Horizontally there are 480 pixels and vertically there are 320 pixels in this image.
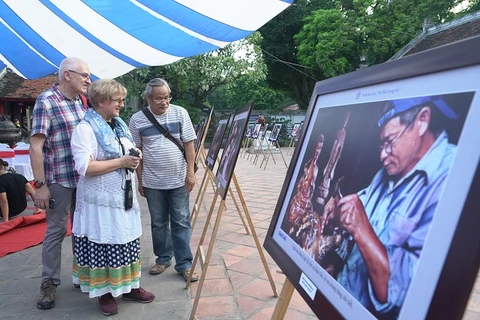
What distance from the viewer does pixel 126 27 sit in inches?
182

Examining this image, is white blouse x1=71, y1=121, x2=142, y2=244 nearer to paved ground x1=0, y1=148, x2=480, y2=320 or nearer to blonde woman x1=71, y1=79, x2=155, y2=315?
blonde woman x1=71, y1=79, x2=155, y2=315

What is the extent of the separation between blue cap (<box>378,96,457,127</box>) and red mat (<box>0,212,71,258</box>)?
13.7 feet

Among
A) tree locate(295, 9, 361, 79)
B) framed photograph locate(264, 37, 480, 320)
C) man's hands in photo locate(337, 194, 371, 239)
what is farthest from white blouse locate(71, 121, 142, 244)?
tree locate(295, 9, 361, 79)

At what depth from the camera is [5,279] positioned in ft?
10.6

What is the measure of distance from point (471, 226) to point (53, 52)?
18.9 feet

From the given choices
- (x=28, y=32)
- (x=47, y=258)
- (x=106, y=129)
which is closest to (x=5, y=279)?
(x=47, y=258)

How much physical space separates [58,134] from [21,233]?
103 inches

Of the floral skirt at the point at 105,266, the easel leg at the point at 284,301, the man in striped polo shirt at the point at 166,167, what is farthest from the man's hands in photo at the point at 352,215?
the man in striped polo shirt at the point at 166,167

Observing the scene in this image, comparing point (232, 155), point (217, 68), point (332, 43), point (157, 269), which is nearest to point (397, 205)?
point (232, 155)

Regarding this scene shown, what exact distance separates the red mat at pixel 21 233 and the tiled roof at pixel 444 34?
16.5 m

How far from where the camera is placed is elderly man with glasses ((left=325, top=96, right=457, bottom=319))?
0.76 metres

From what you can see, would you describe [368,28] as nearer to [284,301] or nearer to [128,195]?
[128,195]

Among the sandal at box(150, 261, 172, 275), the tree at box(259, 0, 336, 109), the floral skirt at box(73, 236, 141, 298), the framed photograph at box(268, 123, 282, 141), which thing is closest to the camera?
the floral skirt at box(73, 236, 141, 298)

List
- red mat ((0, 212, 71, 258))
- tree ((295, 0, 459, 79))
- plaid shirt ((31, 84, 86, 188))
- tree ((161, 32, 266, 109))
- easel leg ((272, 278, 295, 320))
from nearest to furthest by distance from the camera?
easel leg ((272, 278, 295, 320)) → plaid shirt ((31, 84, 86, 188)) → red mat ((0, 212, 71, 258)) → tree ((161, 32, 266, 109)) → tree ((295, 0, 459, 79))
